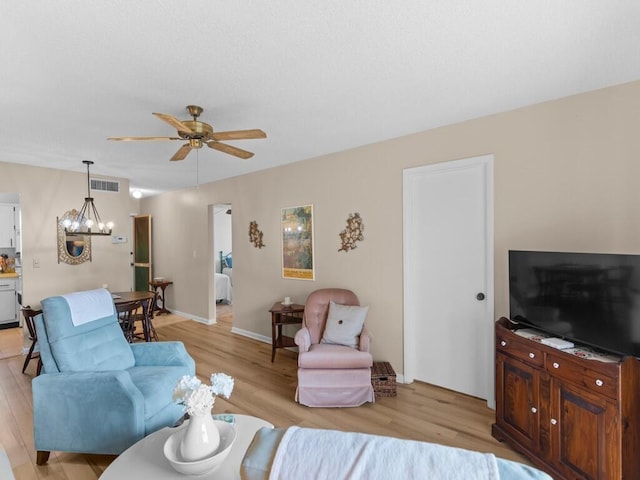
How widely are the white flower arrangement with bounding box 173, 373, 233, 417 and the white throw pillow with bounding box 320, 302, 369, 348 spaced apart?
1.70 m

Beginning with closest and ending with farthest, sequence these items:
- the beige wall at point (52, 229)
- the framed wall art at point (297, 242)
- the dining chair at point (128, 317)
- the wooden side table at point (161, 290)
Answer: the dining chair at point (128, 317)
the framed wall art at point (297, 242)
the beige wall at point (52, 229)
the wooden side table at point (161, 290)

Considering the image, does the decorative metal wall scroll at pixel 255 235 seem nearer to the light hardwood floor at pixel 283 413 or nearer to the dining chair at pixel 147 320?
the dining chair at pixel 147 320

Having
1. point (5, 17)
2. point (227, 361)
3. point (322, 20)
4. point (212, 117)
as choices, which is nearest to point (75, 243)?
point (227, 361)

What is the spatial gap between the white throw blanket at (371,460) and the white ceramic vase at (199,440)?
85 centimetres

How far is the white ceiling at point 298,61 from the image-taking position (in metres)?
1.47

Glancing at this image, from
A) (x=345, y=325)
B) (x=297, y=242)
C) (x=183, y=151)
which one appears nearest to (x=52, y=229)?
(x=183, y=151)

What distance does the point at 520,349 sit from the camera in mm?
2158

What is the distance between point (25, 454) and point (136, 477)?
155 cm

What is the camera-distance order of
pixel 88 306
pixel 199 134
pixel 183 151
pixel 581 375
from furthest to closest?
pixel 183 151 → pixel 88 306 → pixel 199 134 → pixel 581 375

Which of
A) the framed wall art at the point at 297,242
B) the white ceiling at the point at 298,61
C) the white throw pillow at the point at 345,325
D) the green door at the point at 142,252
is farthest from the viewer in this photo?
the green door at the point at 142,252

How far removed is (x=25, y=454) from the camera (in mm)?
2166

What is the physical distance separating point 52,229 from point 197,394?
455 centimetres

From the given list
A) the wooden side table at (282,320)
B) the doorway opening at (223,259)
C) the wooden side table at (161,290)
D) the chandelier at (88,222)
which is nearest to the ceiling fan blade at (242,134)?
the wooden side table at (282,320)

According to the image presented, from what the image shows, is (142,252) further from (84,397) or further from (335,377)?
(335,377)
